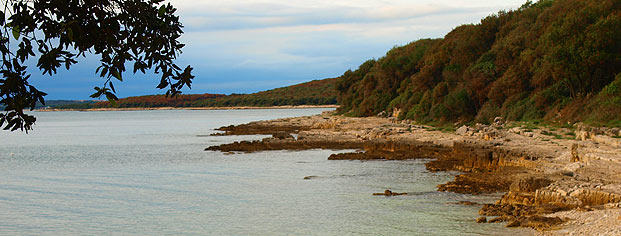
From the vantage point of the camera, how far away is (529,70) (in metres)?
41.7

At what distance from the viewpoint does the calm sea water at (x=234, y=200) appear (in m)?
16.3

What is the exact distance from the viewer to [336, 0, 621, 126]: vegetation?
35406 millimetres

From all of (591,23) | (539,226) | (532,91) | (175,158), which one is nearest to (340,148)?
(175,158)

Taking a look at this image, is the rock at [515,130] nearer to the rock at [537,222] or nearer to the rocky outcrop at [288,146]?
the rocky outcrop at [288,146]

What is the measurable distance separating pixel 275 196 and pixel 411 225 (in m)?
7.23

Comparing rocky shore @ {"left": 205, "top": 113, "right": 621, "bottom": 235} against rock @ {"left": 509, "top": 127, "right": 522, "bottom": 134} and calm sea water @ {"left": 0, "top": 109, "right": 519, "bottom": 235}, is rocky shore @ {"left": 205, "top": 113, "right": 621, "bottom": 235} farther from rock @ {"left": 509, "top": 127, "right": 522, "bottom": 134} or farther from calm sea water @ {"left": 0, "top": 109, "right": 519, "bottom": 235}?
calm sea water @ {"left": 0, "top": 109, "right": 519, "bottom": 235}

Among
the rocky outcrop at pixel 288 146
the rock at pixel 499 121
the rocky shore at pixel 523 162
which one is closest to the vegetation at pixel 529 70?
the rock at pixel 499 121

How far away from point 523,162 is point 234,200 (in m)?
11.1

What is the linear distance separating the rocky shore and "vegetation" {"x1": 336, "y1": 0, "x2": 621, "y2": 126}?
310cm

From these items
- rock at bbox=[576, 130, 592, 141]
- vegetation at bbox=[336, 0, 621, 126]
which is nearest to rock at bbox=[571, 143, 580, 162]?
rock at bbox=[576, 130, 592, 141]

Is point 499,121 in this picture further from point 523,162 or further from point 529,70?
point 523,162

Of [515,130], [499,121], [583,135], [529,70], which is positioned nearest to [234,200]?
[583,135]

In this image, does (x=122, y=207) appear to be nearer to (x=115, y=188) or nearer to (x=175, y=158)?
(x=115, y=188)

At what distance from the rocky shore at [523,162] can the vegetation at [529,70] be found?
310cm
